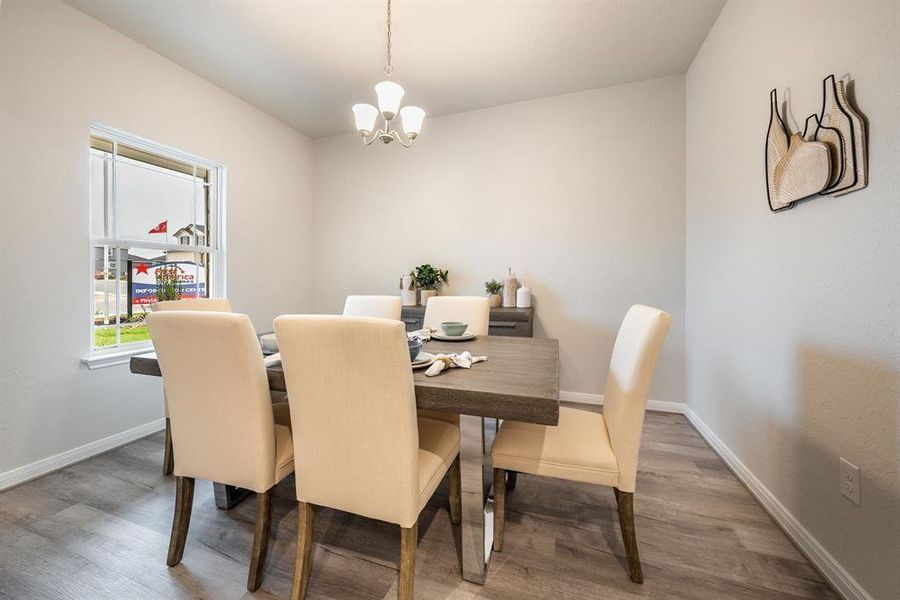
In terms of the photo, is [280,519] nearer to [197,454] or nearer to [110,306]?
[197,454]

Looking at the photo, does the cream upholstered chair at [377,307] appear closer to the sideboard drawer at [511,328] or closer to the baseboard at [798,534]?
the sideboard drawer at [511,328]

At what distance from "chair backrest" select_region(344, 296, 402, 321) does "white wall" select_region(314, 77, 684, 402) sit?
46.3 inches

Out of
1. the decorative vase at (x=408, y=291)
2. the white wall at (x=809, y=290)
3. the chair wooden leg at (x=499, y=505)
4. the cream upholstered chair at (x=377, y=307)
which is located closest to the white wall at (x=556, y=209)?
the decorative vase at (x=408, y=291)

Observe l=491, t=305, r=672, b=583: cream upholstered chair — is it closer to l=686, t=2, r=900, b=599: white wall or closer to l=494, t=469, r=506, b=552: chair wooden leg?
l=494, t=469, r=506, b=552: chair wooden leg

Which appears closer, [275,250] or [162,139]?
[162,139]

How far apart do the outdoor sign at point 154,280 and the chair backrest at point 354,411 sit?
237cm

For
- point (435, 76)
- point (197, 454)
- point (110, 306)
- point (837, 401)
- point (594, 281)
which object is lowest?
point (197, 454)

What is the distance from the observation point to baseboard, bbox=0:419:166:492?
1934mm

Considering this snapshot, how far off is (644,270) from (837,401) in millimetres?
1847

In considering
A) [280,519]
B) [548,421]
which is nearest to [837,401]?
[548,421]

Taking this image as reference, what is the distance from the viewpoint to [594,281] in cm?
318

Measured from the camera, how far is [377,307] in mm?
2527

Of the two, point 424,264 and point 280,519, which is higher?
point 424,264

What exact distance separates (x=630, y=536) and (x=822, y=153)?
1.55 metres
